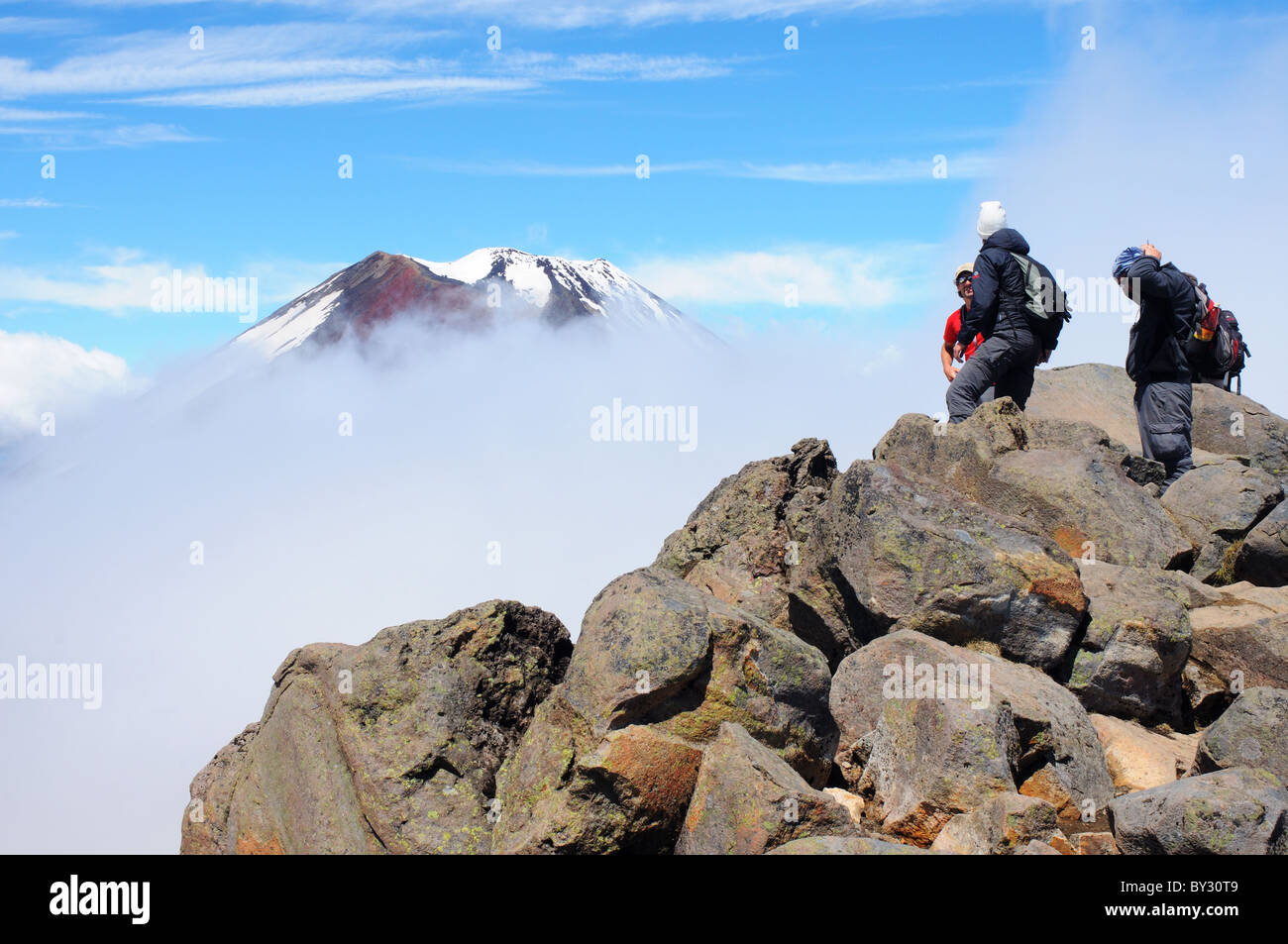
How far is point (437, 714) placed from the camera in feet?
25.0

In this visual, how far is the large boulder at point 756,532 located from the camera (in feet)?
37.4

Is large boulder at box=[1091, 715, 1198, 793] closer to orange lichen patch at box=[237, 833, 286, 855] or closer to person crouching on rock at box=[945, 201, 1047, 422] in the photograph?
person crouching on rock at box=[945, 201, 1047, 422]

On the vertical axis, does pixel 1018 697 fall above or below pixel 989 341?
below

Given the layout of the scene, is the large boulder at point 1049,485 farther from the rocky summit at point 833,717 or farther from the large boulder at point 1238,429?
the large boulder at point 1238,429

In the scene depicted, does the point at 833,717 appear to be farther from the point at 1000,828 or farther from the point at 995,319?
the point at 995,319

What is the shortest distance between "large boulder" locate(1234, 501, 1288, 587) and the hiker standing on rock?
11.1 ft

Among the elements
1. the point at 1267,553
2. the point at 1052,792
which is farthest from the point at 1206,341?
the point at 1052,792

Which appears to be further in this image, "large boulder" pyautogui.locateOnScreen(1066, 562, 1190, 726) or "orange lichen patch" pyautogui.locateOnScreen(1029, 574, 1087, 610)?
"large boulder" pyautogui.locateOnScreen(1066, 562, 1190, 726)

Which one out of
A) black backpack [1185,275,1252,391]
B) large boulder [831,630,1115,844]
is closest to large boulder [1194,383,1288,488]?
black backpack [1185,275,1252,391]

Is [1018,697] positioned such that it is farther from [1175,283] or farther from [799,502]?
[1175,283]

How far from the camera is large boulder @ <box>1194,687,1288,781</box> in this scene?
7184mm
